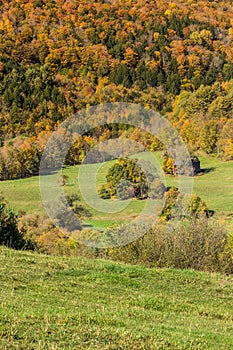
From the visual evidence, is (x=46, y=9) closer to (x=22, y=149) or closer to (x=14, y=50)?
(x=14, y=50)

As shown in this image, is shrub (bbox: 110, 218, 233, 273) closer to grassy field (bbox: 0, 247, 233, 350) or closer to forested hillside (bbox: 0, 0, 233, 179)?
grassy field (bbox: 0, 247, 233, 350)

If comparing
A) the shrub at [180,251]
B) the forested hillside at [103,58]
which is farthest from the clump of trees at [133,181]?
the forested hillside at [103,58]

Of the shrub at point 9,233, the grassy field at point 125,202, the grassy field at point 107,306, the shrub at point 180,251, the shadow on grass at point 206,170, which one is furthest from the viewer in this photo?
the shadow on grass at point 206,170

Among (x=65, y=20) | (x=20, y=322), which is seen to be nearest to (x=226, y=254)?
(x=20, y=322)

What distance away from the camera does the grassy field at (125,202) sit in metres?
70.4

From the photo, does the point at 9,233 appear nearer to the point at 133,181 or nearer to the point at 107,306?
the point at 107,306

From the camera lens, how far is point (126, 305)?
12.8 meters

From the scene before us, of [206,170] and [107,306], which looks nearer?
[107,306]

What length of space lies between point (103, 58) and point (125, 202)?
13222cm

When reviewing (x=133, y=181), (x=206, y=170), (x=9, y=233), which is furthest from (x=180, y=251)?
(x=206, y=170)

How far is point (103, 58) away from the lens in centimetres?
18888

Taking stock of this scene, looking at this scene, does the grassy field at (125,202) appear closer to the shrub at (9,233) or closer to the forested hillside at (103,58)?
the shrub at (9,233)

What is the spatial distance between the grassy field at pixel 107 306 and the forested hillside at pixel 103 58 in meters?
140

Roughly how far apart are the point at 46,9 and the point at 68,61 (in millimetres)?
22378
